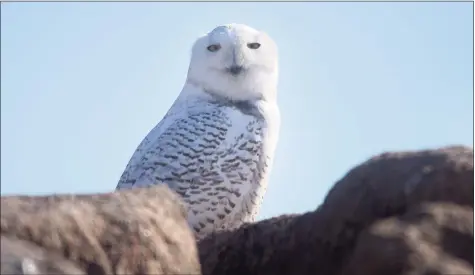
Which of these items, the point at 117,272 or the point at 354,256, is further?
the point at 354,256

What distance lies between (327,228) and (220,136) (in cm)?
226

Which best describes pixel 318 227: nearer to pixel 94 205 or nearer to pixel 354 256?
pixel 354 256

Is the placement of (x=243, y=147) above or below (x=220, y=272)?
above

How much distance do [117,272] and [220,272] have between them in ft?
4.10

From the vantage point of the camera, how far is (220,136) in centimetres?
529

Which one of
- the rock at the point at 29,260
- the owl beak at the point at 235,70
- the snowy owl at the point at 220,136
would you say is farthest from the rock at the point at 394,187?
the owl beak at the point at 235,70

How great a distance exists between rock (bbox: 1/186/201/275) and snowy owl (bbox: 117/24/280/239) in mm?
2216

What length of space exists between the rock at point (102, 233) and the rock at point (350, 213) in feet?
2.13

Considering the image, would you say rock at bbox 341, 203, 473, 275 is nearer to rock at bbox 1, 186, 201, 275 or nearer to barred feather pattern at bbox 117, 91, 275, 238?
rock at bbox 1, 186, 201, 275

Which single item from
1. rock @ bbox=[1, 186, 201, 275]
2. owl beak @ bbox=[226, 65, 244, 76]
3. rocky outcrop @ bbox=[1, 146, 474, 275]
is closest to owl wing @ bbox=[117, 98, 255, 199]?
owl beak @ bbox=[226, 65, 244, 76]

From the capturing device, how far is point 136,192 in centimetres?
264

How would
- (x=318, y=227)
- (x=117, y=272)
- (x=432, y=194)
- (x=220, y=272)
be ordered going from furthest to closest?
(x=220, y=272)
(x=318, y=227)
(x=432, y=194)
(x=117, y=272)

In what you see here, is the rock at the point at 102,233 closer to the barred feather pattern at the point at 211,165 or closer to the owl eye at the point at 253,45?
the barred feather pattern at the point at 211,165

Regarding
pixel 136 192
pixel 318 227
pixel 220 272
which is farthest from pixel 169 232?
pixel 220 272
